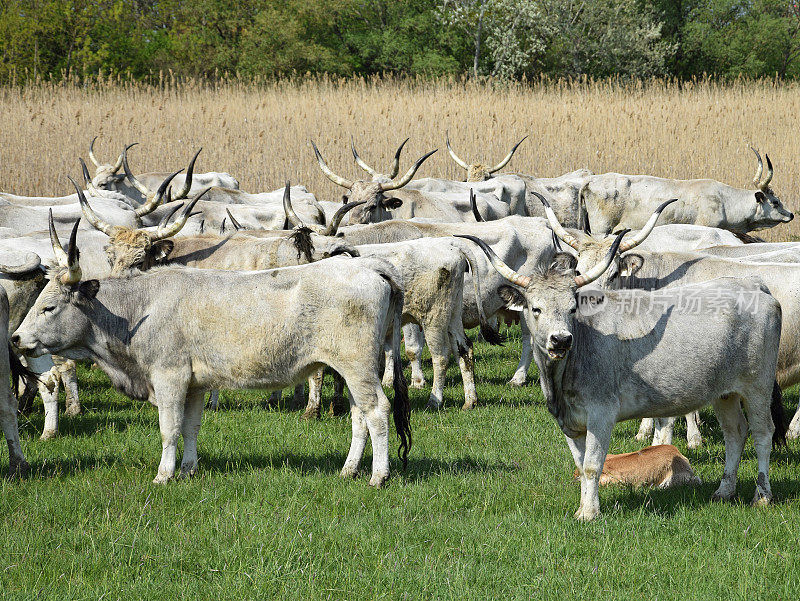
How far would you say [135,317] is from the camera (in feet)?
23.2

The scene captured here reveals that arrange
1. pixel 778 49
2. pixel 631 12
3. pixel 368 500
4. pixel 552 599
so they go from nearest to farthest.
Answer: pixel 552 599 → pixel 368 500 → pixel 631 12 → pixel 778 49

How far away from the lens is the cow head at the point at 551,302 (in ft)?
19.2

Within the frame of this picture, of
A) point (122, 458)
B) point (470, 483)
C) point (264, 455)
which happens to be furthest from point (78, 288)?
point (470, 483)

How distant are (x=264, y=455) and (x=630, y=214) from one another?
38.2 ft

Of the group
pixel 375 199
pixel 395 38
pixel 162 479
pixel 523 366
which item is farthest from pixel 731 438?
pixel 395 38

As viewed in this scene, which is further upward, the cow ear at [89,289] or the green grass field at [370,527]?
the cow ear at [89,289]

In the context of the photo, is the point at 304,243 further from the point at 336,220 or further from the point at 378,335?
the point at 378,335

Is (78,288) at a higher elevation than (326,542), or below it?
higher

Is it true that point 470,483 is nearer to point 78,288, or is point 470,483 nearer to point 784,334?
point 784,334

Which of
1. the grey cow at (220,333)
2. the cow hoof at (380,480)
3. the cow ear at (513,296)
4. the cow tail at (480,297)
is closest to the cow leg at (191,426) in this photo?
the grey cow at (220,333)

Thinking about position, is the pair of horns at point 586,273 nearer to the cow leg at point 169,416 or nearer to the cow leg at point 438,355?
the cow leg at point 169,416

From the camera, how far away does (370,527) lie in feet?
19.5

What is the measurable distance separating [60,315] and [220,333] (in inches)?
51.8

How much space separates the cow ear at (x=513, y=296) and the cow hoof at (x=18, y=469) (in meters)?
4.12
